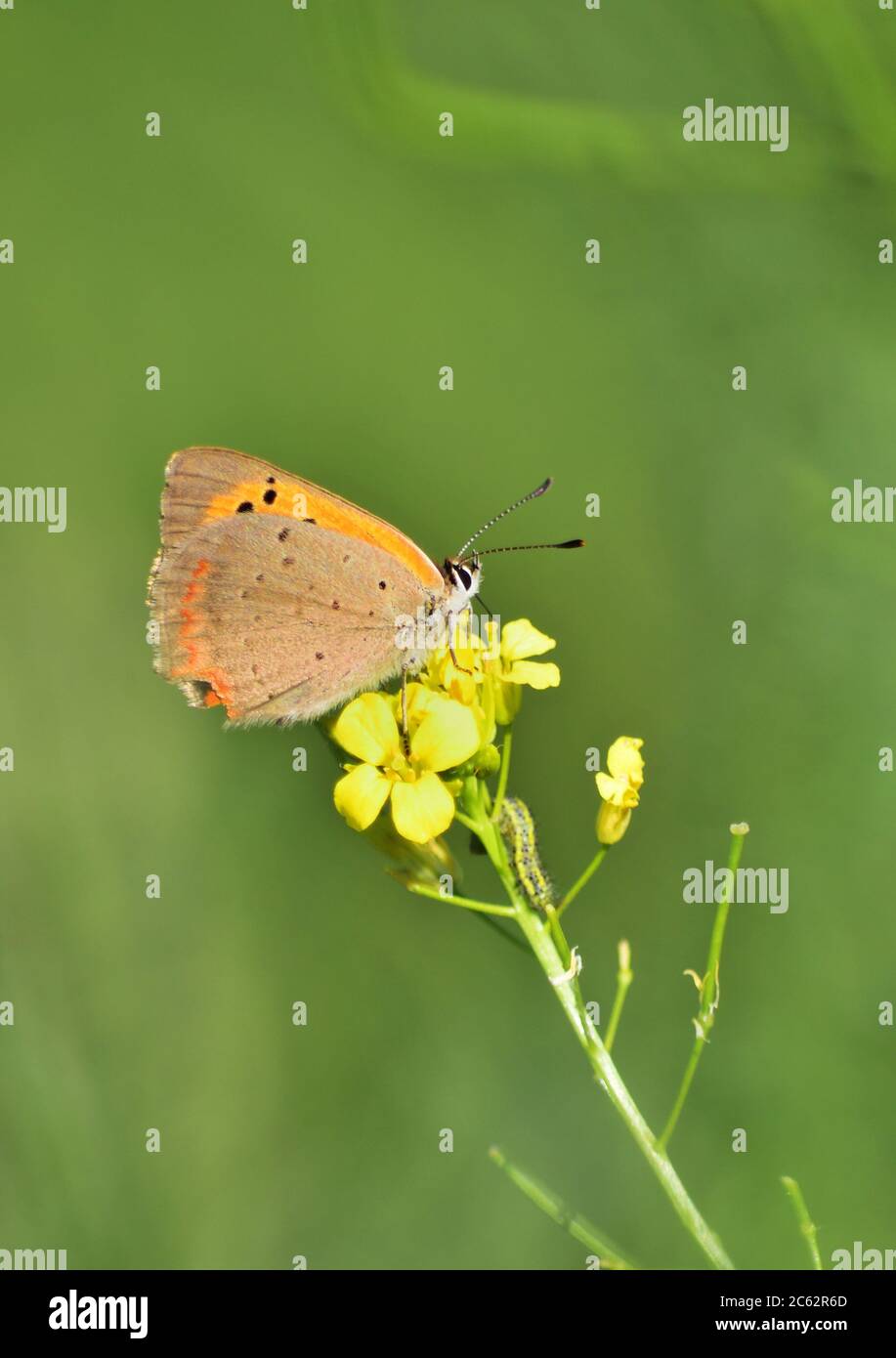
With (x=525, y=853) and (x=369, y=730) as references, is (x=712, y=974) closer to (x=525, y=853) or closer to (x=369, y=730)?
(x=525, y=853)

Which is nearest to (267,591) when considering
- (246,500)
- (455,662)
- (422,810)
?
(246,500)

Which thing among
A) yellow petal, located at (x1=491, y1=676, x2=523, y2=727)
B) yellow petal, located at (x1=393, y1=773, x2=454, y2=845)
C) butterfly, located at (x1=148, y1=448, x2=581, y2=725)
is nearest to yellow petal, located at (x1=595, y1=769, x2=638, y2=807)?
yellow petal, located at (x1=491, y1=676, x2=523, y2=727)

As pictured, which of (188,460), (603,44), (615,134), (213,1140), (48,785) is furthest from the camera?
(48,785)

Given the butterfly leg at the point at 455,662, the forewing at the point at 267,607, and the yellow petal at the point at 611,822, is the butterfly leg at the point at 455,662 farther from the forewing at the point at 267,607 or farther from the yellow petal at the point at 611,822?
the yellow petal at the point at 611,822

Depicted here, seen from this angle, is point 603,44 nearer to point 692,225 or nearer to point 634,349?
point 692,225

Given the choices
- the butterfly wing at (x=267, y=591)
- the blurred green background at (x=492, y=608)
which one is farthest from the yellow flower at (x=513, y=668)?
the blurred green background at (x=492, y=608)

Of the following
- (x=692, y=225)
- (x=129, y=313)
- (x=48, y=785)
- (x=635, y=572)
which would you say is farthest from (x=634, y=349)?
(x=48, y=785)

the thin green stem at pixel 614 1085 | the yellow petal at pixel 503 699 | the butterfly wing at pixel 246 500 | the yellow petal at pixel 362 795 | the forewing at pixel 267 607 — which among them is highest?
the butterfly wing at pixel 246 500
